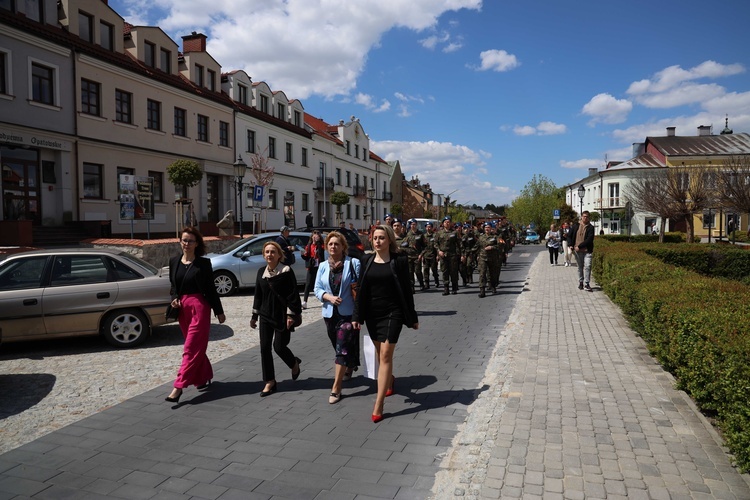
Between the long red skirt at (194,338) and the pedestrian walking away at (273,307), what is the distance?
0.50 meters

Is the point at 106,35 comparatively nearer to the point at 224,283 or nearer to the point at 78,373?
the point at 224,283

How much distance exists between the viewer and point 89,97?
21.9m

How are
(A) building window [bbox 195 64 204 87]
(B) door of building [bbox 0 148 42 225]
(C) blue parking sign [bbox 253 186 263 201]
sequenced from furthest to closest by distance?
(A) building window [bbox 195 64 204 87], (C) blue parking sign [bbox 253 186 263 201], (B) door of building [bbox 0 148 42 225]

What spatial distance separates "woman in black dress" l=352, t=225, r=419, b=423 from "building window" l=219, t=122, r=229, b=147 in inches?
1102

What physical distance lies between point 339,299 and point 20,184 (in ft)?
62.9

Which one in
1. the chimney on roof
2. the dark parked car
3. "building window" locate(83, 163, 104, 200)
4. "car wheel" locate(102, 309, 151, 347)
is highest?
the chimney on roof

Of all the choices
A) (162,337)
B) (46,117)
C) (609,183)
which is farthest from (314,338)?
(609,183)

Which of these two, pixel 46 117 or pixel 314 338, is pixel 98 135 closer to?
pixel 46 117

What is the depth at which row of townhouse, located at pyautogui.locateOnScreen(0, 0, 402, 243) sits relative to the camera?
1905cm

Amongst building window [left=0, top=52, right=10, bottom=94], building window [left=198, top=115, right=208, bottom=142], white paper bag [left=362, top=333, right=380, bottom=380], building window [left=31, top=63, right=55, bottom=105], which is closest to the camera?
white paper bag [left=362, top=333, right=380, bottom=380]

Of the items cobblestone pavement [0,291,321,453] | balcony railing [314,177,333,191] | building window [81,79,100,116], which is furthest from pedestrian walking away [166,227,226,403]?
balcony railing [314,177,333,191]

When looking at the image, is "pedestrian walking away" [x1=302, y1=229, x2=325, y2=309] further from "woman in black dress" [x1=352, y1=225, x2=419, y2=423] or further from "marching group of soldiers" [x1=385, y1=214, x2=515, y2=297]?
"woman in black dress" [x1=352, y1=225, x2=419, y2=423]

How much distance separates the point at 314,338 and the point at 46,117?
1723cm

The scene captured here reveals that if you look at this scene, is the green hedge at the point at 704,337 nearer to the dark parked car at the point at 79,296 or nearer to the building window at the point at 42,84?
the dark parked car at the point at 79,296
